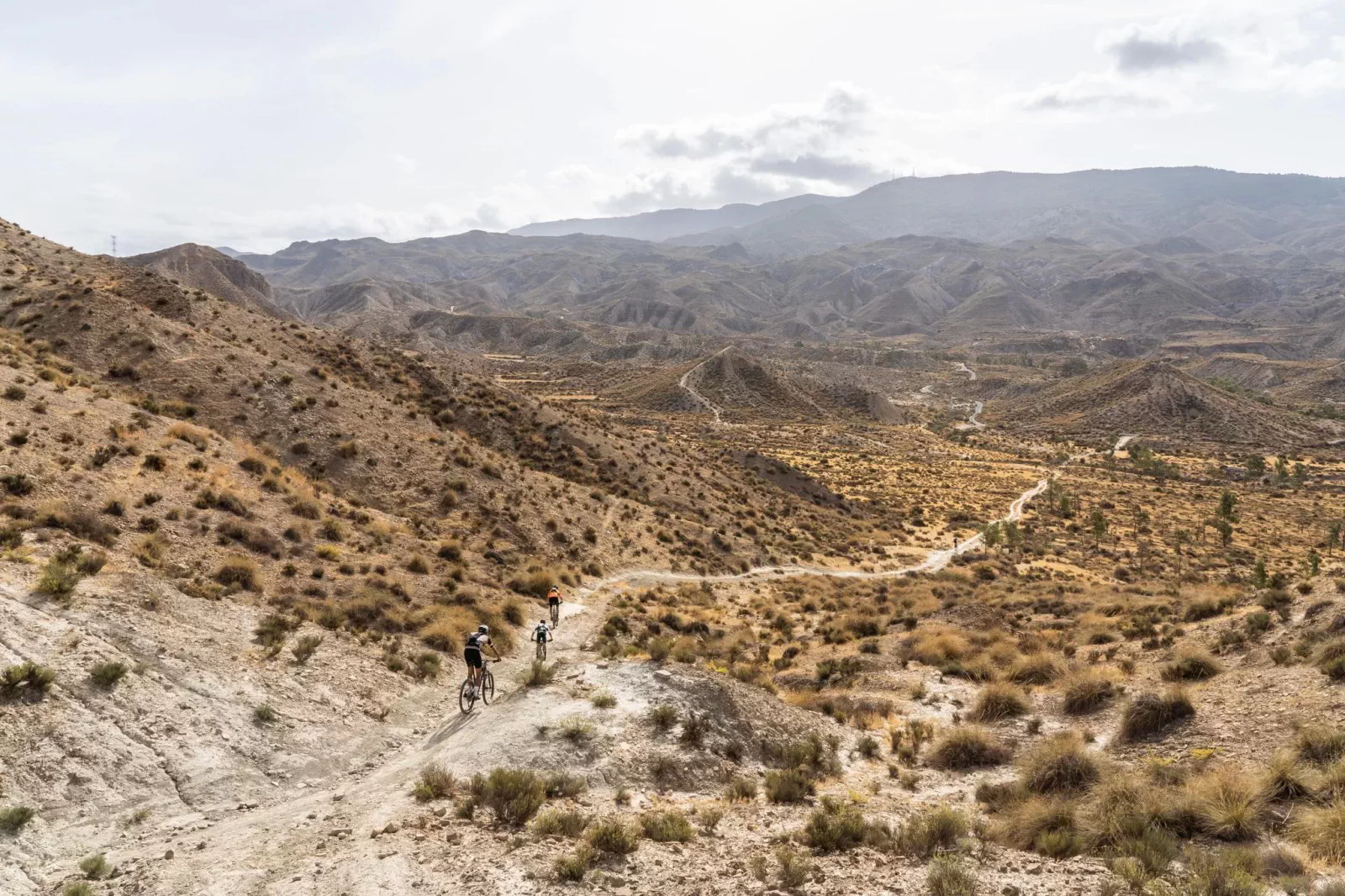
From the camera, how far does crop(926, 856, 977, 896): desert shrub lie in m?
7.57

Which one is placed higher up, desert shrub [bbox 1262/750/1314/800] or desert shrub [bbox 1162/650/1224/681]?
desert shrub [bbox 1262/750/1314/800]

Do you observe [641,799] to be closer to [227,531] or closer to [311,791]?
[311,791]

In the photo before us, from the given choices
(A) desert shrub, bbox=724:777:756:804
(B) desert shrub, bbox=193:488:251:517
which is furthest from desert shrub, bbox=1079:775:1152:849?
(B) desert shrub, bbox=193:488:251:517

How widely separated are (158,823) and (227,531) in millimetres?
11489

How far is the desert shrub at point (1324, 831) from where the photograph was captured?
24.2 ft

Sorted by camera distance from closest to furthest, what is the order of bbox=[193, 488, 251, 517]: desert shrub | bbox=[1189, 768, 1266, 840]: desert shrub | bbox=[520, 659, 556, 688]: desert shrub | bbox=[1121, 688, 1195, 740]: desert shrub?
1. bbox=[1189, 768, 1266, 840]: desert shrub
2. bbox=[1121, 688, 1195, 740]: desert shrub
3. bbox=[520, 659, 556, 688]: desert shrub
4. bbox=[193, 488, 251, 517]: desert shrub

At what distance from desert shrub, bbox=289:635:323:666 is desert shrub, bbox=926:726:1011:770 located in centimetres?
1341

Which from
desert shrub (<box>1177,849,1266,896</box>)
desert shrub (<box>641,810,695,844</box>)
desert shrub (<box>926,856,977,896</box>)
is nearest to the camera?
desert shrub (<box>1177,849,1266,896</box>)

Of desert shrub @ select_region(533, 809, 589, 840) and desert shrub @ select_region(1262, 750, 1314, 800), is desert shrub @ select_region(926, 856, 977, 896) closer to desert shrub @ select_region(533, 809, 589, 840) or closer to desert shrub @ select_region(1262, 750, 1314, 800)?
desert shrub @ select_region(1262, 750, 1314, 800)

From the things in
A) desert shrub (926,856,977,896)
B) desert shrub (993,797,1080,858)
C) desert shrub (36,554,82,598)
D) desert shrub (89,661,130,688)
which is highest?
desert shrub (36,554,82,598)

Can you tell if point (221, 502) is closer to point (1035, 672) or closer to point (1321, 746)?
point (1035, 672)

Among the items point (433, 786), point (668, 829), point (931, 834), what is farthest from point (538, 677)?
point (931, 834)

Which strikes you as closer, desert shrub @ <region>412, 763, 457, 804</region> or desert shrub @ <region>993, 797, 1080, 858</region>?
desert shrub @ <region>993, 797, 1080, 858</region>

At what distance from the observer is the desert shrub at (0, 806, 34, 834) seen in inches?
337
